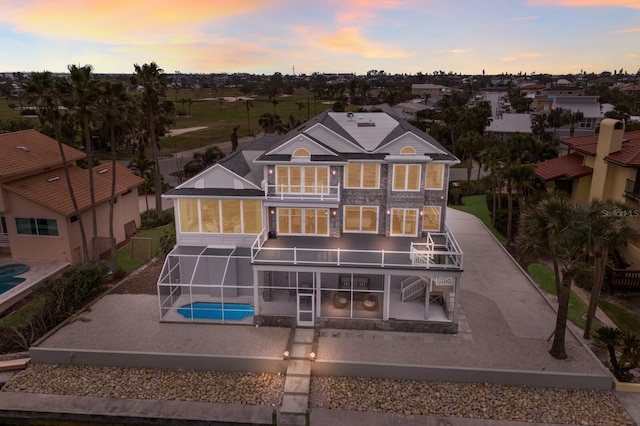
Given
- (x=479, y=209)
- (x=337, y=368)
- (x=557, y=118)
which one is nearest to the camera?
(x=337, y=368)

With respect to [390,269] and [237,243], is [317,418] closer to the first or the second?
[390,269]

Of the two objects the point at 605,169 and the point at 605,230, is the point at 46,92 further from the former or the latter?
the point at 605,169

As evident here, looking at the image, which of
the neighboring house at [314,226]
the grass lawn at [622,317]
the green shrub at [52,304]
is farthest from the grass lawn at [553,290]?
the green shrub at [52,304]

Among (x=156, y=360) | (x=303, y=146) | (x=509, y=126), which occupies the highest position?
(x=303, y=146)

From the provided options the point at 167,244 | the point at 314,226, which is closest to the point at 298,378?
the point at 314,226

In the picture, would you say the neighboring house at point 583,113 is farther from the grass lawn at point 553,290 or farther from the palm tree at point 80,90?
the palm tree at point 80,90

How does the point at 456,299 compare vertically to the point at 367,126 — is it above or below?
below

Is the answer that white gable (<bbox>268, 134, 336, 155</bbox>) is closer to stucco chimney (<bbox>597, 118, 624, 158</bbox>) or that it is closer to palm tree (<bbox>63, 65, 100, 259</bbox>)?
palm tree (<bbox>63, 65, 100, 259</bbox>)
